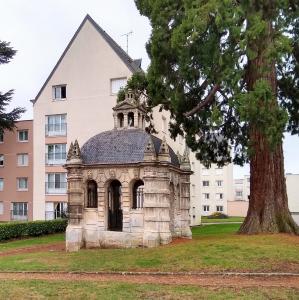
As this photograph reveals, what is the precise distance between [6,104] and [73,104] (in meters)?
5.36

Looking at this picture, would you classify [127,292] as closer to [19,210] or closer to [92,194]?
[92,194]

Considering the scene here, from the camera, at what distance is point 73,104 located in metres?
40.8

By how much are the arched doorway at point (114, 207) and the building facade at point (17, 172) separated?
20865mm

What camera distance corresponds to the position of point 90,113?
132 ft

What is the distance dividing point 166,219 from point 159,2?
865 cm

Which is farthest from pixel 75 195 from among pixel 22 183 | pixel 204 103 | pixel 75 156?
pixel 22 183

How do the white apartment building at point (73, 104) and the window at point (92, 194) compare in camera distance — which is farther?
the white apartment building at point (73, 104)

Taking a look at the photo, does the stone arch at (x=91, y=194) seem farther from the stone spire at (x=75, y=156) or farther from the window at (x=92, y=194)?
the stone spire at (x=75, y=156)

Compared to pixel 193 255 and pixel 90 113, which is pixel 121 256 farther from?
pixel 90 113

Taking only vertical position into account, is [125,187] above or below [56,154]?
below

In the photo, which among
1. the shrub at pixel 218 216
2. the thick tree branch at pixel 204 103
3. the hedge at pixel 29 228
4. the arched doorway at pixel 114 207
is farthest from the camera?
Answer: the shrub at pixel 218 216

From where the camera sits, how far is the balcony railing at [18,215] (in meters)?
43.6

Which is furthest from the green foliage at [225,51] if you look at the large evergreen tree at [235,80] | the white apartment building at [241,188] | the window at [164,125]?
the white apartment building at [241,188]

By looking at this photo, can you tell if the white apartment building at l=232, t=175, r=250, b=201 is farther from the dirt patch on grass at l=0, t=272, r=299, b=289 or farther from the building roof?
the dirt patch on grass at l=0, t=272, r=299, b=289
